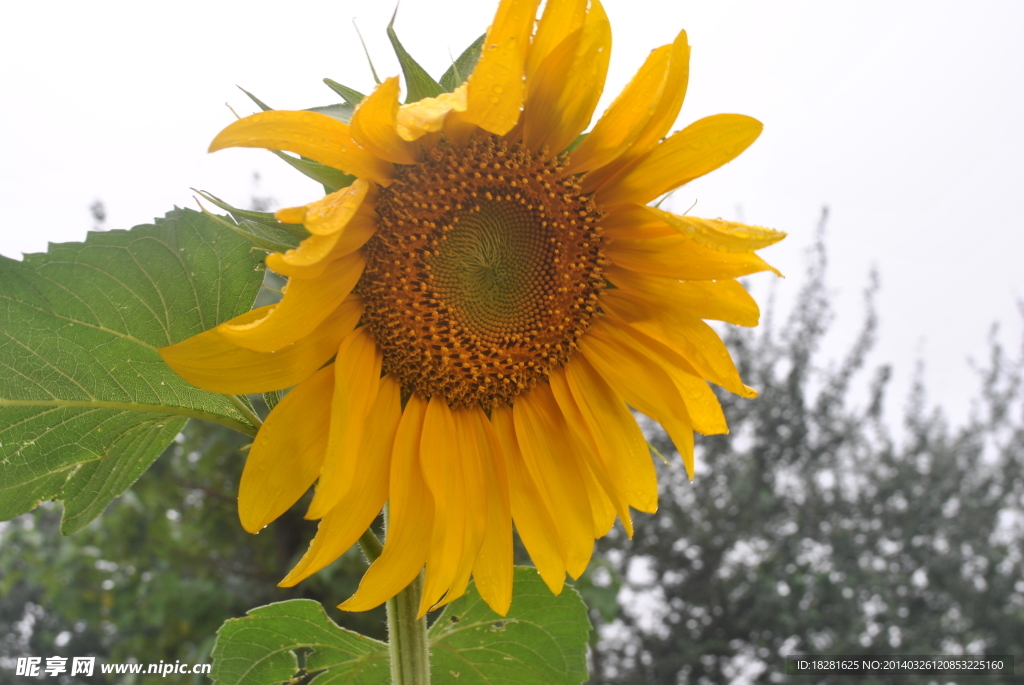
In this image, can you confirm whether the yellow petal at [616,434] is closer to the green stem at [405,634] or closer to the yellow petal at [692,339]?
the yellow petal at [692,339]

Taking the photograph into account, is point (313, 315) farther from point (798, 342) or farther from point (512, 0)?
point (798, 342)

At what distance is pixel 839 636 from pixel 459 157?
204 inches

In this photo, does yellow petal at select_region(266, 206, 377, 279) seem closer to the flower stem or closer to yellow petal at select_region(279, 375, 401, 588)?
yellow petal at select_region(279, 375, 401, 588)

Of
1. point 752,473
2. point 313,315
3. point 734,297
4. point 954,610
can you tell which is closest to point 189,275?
point 313,315

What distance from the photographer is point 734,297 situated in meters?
0.82

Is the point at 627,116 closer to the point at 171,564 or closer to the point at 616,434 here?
the point at 616,434

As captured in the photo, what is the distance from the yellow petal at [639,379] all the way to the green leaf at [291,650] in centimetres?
40

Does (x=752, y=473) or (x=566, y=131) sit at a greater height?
(x=752, y=473)

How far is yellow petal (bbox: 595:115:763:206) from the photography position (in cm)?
76

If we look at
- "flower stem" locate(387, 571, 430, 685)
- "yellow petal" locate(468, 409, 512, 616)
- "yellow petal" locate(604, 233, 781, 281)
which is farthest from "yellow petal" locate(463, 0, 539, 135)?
"flower stem" locate(387, 571, 430, 685)

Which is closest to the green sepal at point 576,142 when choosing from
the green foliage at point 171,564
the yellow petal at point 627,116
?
the yellow petal at point 627,116

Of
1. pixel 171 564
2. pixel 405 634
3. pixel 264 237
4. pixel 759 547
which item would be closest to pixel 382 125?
pixel 264 237

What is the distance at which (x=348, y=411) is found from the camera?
0.71m

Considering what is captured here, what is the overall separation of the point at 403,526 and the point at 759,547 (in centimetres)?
522
